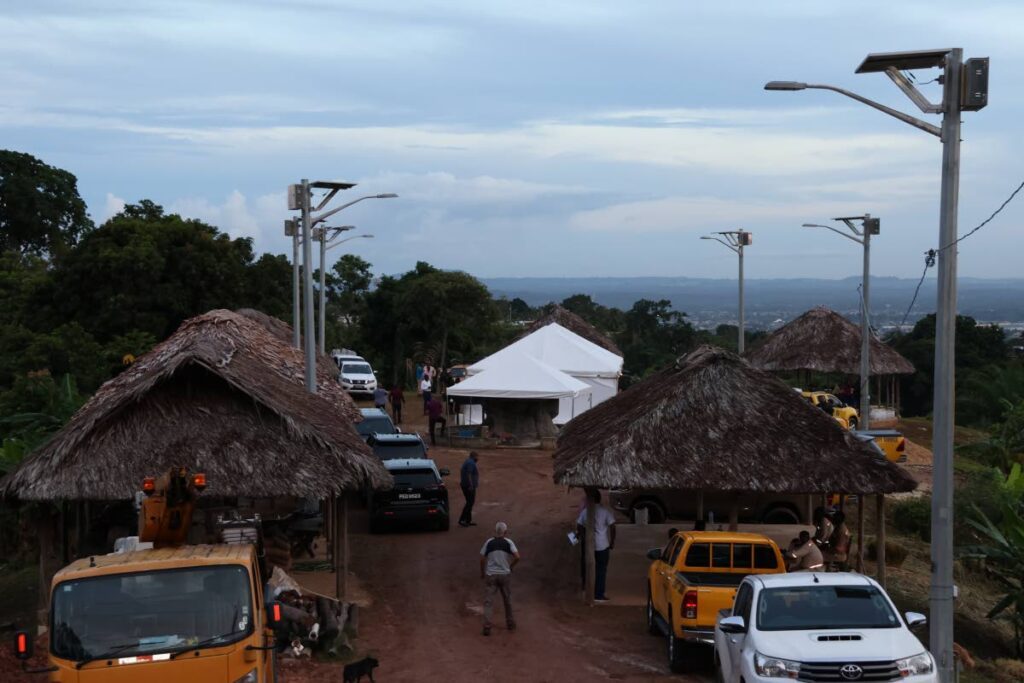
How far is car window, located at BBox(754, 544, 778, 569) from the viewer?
1656cm

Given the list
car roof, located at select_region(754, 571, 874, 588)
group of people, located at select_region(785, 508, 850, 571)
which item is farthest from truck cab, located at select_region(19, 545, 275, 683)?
group of people, located at select_region(785, 508, 850, 571)

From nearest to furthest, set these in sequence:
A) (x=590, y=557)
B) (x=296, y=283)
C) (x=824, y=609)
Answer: (x=824, y=609) → (x=590, y=557) → (x=296, y=283)

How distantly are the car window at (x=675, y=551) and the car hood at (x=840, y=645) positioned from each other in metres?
4.09

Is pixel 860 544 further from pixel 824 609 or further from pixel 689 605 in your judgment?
pixel 824 609

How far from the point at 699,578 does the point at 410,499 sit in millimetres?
10796

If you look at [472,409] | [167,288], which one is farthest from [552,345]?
[167,288]

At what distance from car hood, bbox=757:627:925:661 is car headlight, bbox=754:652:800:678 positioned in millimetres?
51

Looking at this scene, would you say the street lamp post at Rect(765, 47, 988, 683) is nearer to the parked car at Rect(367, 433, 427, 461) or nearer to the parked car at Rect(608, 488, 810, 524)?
the parked car at Rect(608, 488, 810, 524)

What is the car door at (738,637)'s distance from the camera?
510 inches

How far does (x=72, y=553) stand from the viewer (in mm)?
22828

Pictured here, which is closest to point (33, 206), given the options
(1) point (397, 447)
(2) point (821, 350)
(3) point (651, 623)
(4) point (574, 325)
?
(4) point (574, 325)

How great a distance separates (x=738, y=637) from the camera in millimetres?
13117

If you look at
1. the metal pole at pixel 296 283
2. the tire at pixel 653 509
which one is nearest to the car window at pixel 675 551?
the tire at pixel 653 509

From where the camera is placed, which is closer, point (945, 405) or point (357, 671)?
point (945, 405)
